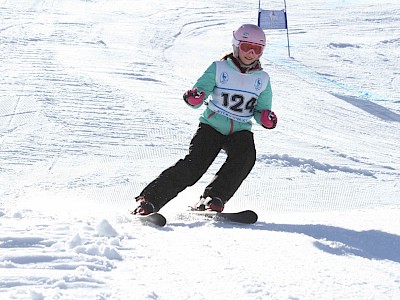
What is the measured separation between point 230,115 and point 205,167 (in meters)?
0.34

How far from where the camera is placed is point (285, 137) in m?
8.43

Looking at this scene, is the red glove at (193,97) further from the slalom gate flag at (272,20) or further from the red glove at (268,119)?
the slalom gate flag at (272,20)

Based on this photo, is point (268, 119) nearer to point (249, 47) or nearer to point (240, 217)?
point (249, 47)

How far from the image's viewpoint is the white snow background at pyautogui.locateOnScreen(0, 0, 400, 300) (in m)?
2.62

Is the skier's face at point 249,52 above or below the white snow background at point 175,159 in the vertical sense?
above

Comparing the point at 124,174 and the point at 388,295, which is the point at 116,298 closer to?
the point at 388,295

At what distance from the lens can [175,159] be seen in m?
6.98

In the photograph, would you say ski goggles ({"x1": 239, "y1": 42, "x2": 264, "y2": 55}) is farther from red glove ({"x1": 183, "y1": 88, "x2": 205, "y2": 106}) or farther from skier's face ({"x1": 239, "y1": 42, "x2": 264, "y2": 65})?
red glove ({"x1": 183, "y1": 88, "x2": 205, "y2": 106})

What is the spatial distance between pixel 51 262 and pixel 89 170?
150 inches

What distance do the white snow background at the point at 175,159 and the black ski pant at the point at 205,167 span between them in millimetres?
316

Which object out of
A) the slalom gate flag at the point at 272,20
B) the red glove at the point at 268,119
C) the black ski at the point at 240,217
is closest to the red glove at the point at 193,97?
the red glove at the point at 268,119

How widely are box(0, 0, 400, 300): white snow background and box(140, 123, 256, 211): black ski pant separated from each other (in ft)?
1.04

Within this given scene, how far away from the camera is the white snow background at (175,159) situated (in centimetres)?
262

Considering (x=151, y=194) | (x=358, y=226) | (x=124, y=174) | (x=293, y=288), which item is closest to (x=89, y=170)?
(x=124, y=174)
